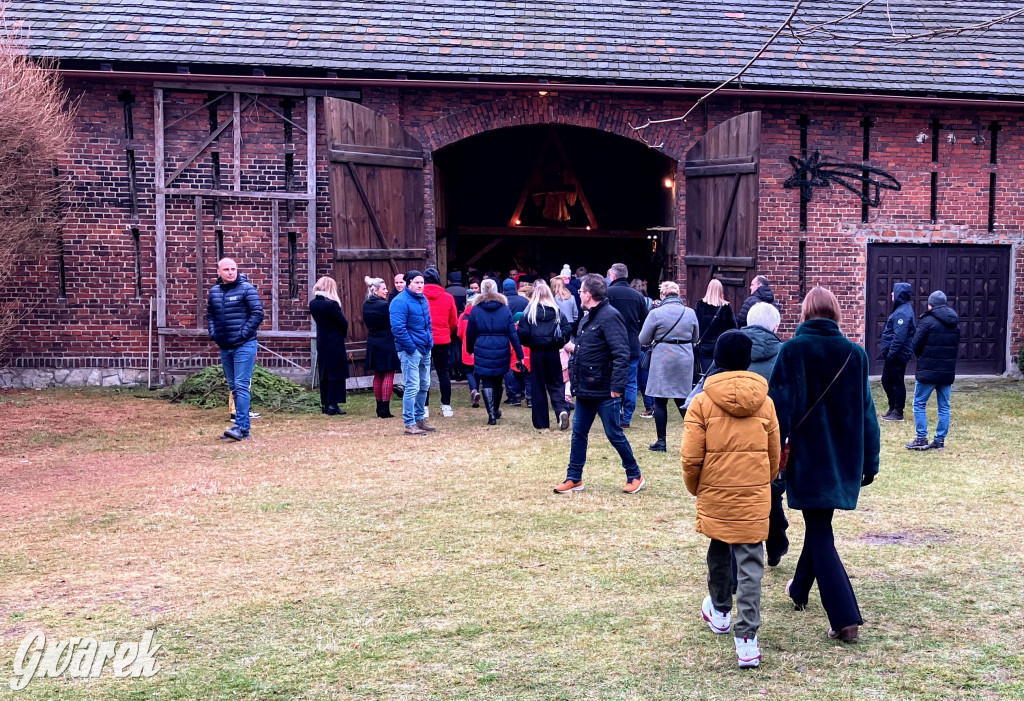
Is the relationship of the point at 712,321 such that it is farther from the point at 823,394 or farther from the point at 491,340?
the point at 823,394

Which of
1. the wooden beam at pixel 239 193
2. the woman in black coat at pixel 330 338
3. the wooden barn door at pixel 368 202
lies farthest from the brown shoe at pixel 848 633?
the wooden beam at pixel 239 193

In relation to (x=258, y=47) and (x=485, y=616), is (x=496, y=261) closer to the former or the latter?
(x=258, y=47)

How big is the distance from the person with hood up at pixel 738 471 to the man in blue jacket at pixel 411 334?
19.2 ft

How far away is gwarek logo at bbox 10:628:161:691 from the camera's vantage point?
418 cm

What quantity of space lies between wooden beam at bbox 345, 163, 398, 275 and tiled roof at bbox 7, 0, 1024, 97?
182 cm

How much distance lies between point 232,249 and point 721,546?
34.2 ft

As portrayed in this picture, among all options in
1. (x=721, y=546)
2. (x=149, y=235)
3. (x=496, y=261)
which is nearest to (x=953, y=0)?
(x=496, y=261)

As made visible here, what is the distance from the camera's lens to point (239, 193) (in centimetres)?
1316

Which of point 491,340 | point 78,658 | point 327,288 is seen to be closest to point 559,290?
point 491,340

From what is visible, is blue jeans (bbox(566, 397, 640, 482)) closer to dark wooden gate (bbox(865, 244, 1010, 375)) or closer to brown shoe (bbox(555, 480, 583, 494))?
A: brown shoe (bbox(555, 480, 583, 494))

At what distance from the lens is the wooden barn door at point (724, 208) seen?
1303 cm

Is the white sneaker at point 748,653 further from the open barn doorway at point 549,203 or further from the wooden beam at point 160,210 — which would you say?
the open barn doorway at point 549,203

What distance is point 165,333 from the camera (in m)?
13.2

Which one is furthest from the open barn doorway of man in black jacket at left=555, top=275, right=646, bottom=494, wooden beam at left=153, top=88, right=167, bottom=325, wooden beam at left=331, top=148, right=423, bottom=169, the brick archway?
man in black jacket at left=555, top=275, right=646, bottom=494
